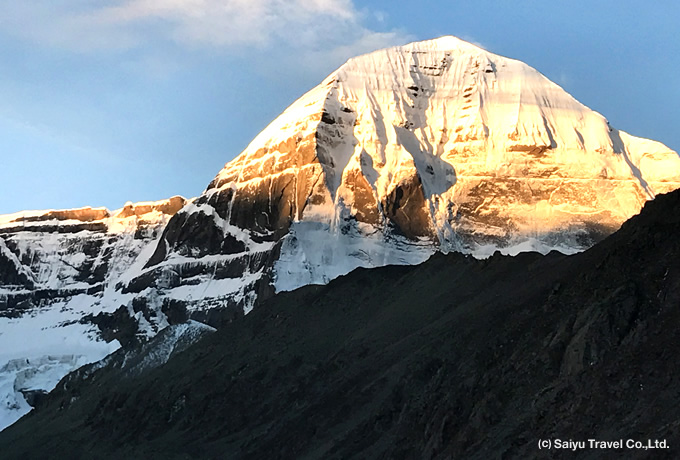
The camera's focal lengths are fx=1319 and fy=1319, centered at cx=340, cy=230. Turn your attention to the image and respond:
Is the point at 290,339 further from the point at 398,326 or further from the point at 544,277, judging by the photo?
the point at 544,277

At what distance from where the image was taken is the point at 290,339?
133m

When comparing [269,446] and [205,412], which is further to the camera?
[205,412]

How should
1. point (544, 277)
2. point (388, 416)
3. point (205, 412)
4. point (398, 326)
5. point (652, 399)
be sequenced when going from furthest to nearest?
point (205, 412)
point (398, 326)
point (544, 277)
point (388, 416)
point (652, 399)

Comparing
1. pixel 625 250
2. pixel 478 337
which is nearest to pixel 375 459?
pixel 478 337

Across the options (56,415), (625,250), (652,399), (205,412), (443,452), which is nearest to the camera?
(652,399)

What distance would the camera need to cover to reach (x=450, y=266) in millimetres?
129375

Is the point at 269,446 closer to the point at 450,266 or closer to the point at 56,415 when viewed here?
the point at 450,266

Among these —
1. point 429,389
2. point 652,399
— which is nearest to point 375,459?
point 429,389

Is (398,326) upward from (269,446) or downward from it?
upward

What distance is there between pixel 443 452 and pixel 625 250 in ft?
62.1

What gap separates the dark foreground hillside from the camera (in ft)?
222

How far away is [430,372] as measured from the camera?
9781 centimetres

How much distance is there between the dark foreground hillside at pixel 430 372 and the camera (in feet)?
222

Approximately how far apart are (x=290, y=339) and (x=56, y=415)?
48050 millimetres
